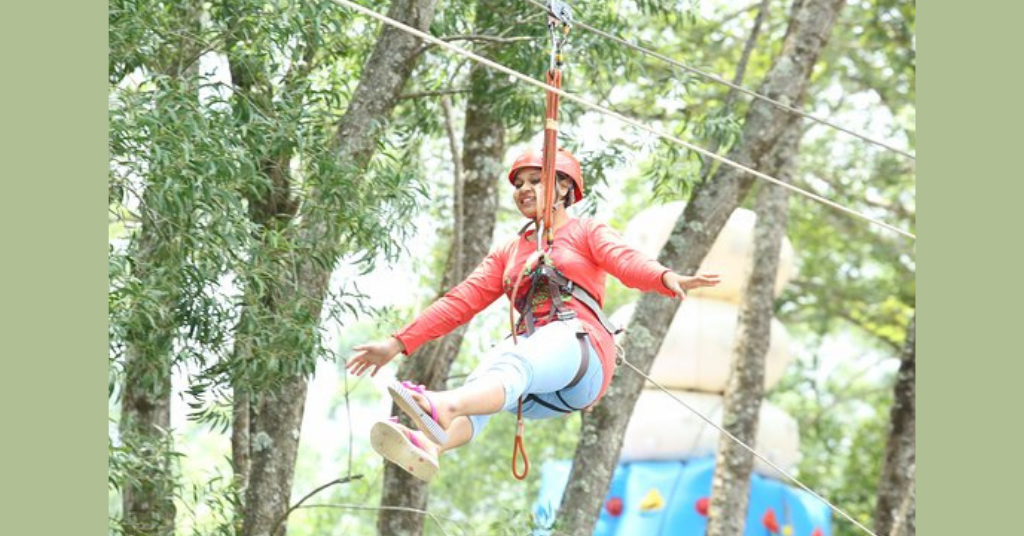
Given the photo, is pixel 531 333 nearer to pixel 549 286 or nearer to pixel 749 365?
pixel 549 286

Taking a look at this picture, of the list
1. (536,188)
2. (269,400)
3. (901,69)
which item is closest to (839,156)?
(901,69)

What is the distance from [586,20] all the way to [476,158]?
1.09 meters

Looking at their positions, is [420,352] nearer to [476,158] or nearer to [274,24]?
[476,158]

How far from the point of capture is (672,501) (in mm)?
11023

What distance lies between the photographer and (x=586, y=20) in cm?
764

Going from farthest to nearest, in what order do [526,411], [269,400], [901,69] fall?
[901,69] < [269,400] < [526,411]

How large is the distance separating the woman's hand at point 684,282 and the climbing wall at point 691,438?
6124 mm

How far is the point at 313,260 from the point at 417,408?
2217mm

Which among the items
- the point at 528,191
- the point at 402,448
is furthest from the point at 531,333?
the point at 402,448

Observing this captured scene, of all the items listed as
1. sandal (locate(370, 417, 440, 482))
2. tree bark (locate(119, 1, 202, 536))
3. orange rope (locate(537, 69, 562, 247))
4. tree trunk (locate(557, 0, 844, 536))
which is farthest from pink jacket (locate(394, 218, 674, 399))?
tree trunk (locate(557, 0, 844, 536))

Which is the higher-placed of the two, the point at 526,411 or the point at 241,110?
the point at 241,110

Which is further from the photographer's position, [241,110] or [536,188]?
[241,110]

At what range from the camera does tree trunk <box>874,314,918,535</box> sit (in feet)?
34.8

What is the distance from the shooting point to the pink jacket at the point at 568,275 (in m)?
5.02
